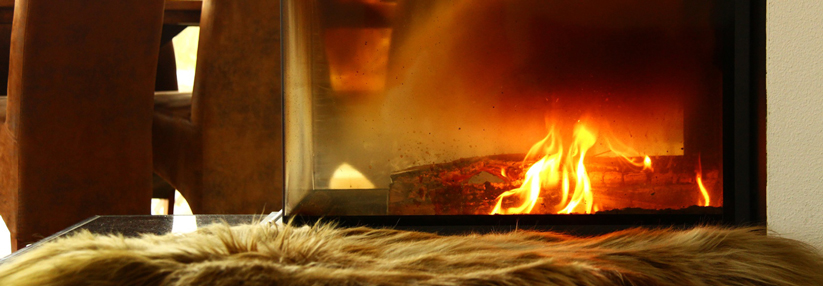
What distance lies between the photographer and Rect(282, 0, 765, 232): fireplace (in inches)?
37.9

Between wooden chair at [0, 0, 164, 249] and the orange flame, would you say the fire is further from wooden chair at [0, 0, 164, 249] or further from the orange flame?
wooden chair at [0, 0, 164, 249]

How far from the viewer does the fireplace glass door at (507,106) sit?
38.0 inches

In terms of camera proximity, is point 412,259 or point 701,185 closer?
point 412,259

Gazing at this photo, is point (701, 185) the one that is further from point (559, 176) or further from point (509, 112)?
point (509, 112)

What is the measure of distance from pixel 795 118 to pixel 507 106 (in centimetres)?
41

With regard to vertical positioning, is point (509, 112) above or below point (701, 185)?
above

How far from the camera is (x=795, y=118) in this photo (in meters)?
0.83

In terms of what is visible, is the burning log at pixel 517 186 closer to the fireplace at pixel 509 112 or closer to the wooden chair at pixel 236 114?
the fireplace at pixel 509 112

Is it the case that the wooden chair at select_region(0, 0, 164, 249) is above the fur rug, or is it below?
above

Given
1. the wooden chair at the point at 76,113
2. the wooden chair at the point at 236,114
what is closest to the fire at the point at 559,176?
the wooden chair at the point at 236,114

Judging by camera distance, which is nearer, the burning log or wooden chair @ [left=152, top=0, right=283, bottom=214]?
the burning log

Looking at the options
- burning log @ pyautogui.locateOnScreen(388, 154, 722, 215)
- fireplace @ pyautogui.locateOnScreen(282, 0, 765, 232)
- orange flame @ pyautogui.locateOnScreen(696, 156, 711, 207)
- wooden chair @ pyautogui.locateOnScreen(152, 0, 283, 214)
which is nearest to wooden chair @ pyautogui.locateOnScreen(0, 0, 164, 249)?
wooden chair @ pyautogui.locateOnScreen(152, 0, 283, 214)

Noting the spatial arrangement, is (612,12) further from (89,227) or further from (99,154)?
(99,154)

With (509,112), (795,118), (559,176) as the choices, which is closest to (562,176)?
(559,176)
